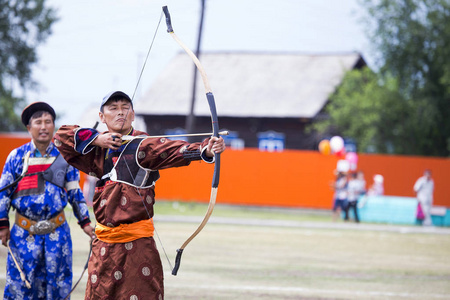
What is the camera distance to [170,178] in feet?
103

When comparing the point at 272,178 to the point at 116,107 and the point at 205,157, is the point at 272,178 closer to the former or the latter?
the point at 116,107

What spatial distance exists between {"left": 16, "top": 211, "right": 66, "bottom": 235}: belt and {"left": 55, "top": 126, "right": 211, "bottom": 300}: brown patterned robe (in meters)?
1.28

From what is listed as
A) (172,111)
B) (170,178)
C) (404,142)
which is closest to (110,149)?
(170,178)

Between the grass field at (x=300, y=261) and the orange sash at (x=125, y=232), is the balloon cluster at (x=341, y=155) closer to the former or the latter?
the grass field at (x=300, y=261)

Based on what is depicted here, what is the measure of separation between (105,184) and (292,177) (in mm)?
26327

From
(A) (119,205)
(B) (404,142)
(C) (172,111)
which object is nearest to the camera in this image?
(A) (119,205)

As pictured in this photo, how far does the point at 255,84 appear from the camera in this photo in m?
43.8

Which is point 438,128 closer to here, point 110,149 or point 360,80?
point 360,80

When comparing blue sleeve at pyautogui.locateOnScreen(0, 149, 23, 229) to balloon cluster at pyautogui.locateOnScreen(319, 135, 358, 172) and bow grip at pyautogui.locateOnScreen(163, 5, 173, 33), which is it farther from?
balloon cluster at pyautogui.locateOnScreen(319, 135, 358, 172)

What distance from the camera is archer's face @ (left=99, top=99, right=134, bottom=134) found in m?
5.31

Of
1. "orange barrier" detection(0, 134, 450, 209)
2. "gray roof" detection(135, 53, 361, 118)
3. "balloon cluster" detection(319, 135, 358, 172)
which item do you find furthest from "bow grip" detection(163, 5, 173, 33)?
"gray roof" detection(135, 53, 361, 118)

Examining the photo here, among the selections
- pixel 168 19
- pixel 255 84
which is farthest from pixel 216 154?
pixel 255 84

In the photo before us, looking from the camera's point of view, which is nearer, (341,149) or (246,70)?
(341,149)

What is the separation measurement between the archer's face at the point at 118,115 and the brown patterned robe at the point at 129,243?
15cm
